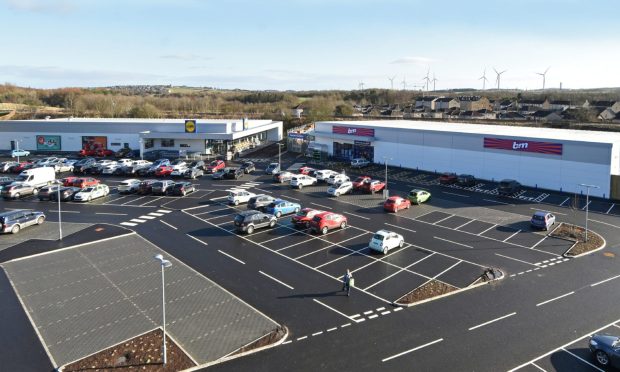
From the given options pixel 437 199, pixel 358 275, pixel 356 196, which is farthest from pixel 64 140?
pixel 358 275

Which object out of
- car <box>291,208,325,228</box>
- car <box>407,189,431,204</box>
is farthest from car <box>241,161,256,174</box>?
car <box>291,208,325,228</box>

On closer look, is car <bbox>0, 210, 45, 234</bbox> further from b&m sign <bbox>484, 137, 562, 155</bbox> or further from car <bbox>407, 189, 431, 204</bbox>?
b&m sign <bbox>484, 137, 562, 155</bbox>

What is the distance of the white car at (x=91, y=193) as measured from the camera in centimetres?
3650

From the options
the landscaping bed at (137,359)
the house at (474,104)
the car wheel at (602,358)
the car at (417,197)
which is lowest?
the landscaping bed at (137,359)

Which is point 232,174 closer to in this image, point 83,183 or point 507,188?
point 83,183

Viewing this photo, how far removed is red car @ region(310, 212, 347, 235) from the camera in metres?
28.1

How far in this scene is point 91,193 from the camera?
37.1 meters

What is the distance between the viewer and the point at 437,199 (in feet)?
124

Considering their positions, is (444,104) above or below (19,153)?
above

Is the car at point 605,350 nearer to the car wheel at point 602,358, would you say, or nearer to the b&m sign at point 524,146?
the car wheel at point 602,358

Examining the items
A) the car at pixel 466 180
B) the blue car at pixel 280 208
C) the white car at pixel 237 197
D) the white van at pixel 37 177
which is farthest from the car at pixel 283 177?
the white van at pixel 37 177

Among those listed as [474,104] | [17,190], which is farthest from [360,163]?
[474,104]

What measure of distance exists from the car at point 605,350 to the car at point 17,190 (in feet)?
127

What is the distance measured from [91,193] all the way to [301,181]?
16860 millimetres
